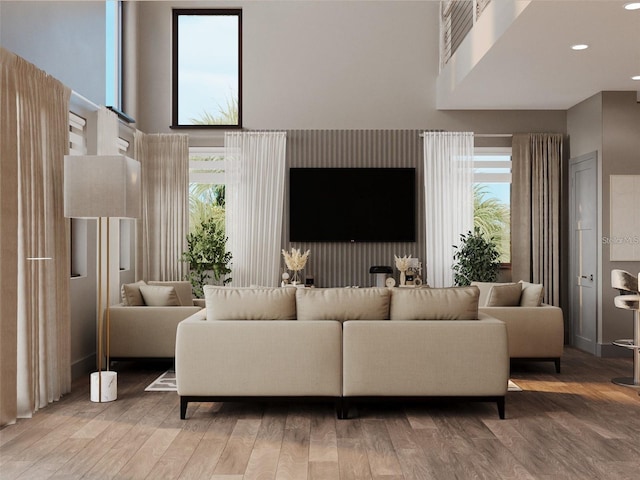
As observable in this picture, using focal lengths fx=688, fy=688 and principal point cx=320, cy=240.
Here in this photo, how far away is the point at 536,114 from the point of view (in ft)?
28.0

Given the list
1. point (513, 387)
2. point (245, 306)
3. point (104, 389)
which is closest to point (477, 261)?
point (513, 387)

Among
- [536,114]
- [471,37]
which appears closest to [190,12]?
[471,37]

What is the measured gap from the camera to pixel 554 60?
6.12 metres

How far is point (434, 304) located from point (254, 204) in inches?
166

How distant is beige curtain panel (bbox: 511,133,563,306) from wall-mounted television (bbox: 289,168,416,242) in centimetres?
128

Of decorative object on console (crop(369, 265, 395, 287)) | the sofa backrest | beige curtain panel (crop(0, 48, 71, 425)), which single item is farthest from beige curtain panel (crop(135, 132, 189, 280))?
the sofa backrest

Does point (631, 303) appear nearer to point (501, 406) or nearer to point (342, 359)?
point (501, 406)

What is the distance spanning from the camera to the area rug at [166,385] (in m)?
5.46

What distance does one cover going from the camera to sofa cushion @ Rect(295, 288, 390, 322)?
4.67m

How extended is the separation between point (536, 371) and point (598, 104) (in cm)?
303

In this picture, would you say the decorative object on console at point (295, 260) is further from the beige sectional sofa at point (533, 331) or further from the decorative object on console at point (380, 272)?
the beige sectional sofa at point (533, 331)

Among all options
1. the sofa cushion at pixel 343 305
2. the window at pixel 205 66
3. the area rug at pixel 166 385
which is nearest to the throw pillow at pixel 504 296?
the area rug at pixel 166 385

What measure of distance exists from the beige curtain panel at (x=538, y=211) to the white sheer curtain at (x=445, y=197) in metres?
0.59

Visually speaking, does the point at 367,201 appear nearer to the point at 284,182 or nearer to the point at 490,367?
the point at 284,182
